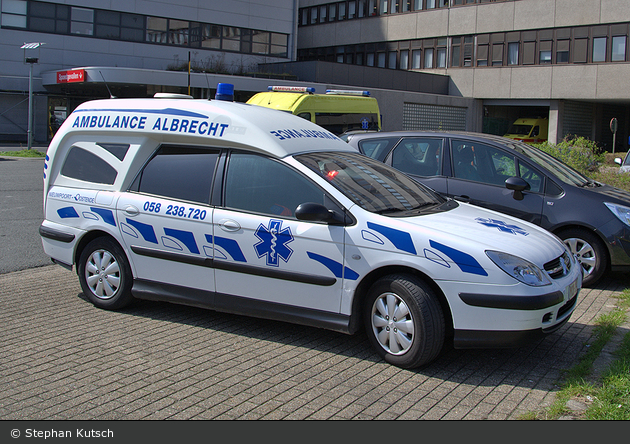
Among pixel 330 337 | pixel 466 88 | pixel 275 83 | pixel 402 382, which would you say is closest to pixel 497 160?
pixel 330 337

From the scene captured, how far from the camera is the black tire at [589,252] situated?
6.70m

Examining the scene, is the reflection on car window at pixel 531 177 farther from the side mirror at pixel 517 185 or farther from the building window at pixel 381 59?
the building window at pixel 381 59

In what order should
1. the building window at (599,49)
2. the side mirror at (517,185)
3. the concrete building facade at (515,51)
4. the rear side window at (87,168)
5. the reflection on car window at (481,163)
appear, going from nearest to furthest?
1. the rear side window at (87,168)
2. the side mirror at (517,185)
3. the reflection on car window at (481,163)
4. the building window at (599,49)
5. the concrete building facade at (515,51)

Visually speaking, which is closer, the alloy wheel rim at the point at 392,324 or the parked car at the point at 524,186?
the alloy wheel rim at the point at 392,324

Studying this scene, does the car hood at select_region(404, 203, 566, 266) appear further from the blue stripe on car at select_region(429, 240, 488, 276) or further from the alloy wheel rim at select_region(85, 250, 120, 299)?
the alloy wheel rim at select_region(85, 250, 120, 299)

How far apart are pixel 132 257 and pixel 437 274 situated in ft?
9.03

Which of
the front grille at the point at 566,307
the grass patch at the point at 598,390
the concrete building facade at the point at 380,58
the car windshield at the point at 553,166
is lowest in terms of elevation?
the grass patch at the point at 598,390

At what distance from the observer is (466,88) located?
121 ft

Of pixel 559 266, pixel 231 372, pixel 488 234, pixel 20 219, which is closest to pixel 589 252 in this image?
pixel 559 266

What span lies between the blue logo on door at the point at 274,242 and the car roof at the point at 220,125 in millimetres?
604

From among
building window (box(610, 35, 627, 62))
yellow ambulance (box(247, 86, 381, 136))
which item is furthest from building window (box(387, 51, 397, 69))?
yellow ambulance (box(247, 86, 381, 136))

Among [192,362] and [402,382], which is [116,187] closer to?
[192,362]

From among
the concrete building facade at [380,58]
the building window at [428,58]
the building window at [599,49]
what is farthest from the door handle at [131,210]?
the building window at [428,58]

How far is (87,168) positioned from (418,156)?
3954 millimetres
